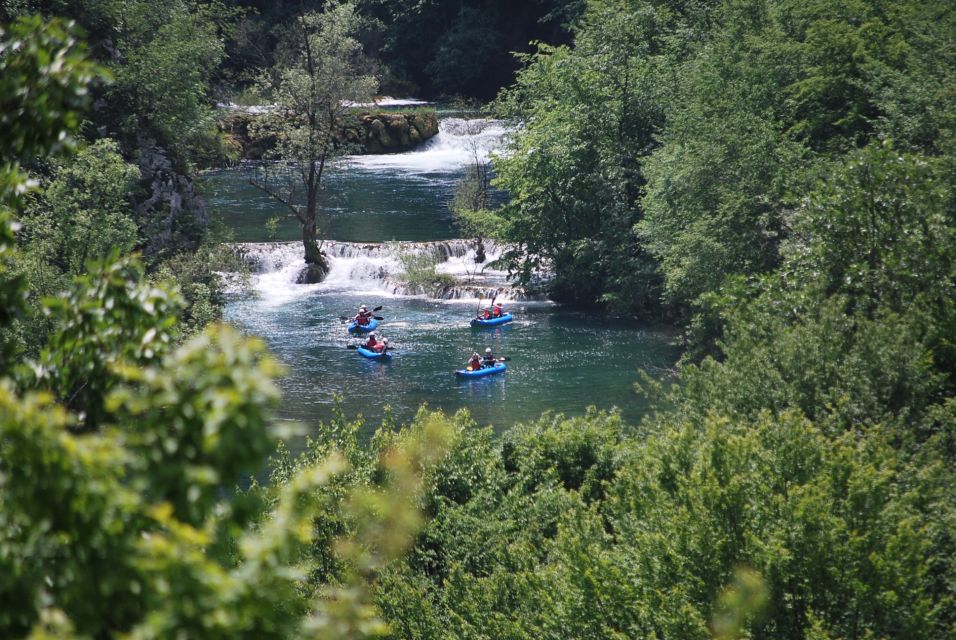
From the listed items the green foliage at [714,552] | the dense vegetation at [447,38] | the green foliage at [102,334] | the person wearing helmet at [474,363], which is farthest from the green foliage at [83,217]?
the dense vegetation at [447,38]

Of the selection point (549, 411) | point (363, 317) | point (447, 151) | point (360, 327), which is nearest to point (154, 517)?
point (549, 411)

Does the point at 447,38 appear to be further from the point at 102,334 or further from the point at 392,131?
the point at 102,334

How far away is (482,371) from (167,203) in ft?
40.3

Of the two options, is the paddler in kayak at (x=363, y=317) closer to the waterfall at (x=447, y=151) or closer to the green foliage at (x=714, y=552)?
the green foliage at (x=714, y=552)

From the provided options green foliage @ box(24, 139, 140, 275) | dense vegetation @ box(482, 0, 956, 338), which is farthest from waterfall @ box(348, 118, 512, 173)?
green foliage @ box(24, 139, 140, 275)

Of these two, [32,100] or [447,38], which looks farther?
[447,38]

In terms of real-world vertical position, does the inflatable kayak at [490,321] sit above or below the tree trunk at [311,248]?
below

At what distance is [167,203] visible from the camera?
31.3m

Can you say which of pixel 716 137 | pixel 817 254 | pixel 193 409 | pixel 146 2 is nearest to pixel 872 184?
pixel 817 254

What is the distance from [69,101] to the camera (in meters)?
5.34

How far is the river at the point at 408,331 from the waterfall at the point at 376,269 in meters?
0.07

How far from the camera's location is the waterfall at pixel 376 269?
41.2 m

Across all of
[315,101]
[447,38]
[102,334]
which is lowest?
[102,334]

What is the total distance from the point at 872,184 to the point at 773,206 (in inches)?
305
